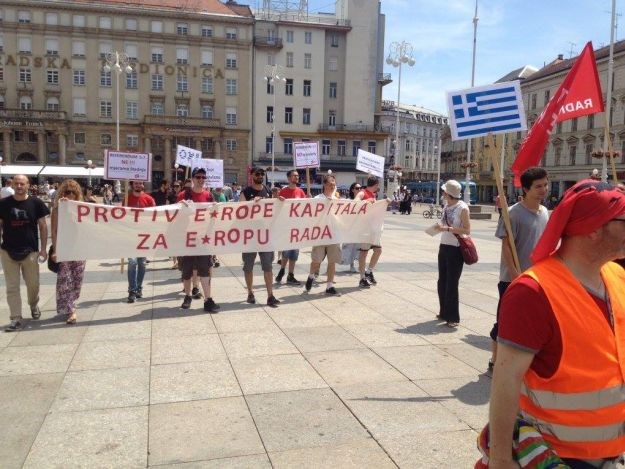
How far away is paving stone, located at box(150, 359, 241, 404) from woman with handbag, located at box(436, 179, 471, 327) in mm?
2933

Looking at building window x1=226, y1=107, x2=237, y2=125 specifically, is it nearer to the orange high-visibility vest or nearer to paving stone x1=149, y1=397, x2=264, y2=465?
paving stone x1=149, y1=397, x2=264, y2=465

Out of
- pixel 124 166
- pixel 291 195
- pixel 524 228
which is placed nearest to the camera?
pixel 524 228

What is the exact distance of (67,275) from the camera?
674 cm

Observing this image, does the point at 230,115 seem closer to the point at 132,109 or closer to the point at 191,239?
the point at 132,109

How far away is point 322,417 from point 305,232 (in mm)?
4688

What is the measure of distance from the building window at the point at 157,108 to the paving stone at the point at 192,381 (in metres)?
63.0

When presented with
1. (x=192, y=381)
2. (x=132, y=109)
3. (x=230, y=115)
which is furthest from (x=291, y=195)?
(x=132, y=109)

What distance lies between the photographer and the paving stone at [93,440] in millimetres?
3322

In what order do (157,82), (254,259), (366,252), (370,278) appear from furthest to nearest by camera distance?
(157,82) < (370,278) < (366,252) < (254,259)

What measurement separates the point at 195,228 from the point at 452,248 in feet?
11.7

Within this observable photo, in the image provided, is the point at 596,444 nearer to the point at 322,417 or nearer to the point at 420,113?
the point at 322,417

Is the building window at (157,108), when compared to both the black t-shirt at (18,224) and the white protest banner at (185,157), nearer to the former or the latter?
the white protest banner at (185,157)

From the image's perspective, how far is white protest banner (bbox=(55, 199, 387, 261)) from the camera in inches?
273

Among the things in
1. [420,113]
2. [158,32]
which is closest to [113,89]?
[158,32]
